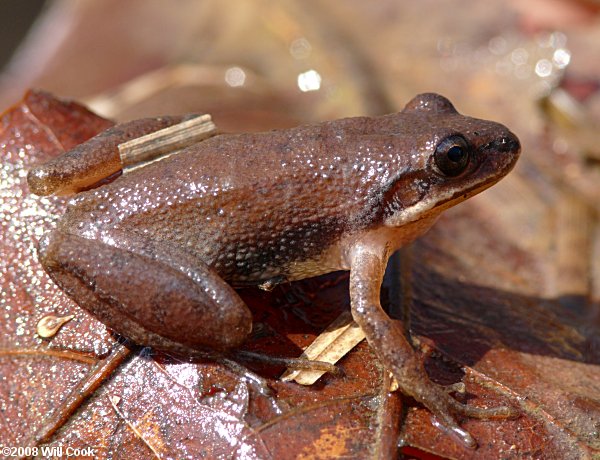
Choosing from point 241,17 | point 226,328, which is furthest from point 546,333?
point 241,17

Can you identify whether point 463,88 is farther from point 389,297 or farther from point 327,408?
point 327,408

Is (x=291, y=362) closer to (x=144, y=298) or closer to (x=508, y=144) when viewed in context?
(x=144, y=298)

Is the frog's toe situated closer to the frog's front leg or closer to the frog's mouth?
the frog's front leg

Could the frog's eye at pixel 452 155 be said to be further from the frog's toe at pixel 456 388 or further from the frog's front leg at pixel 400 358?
the frog's toe at pixel 456 388

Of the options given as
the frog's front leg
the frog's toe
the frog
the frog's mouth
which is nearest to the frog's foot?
the frog

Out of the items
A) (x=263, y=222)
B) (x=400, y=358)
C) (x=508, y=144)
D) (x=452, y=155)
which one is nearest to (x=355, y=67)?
(x=508, y=144)

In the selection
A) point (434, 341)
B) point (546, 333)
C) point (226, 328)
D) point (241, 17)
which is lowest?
point (546, 333)

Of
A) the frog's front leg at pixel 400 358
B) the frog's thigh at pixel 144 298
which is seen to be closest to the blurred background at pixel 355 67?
the frog's front leg at pixel 400 358
